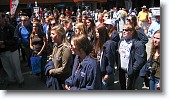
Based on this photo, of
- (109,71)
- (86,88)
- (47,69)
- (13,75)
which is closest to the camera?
(86,88)

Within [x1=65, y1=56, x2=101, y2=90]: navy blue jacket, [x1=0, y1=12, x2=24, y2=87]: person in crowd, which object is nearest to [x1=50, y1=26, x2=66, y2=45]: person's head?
[x1=65, y1=56, x2=101, y2=90]: navy blue jacket

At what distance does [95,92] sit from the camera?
2.90m

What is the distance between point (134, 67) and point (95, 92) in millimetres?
804

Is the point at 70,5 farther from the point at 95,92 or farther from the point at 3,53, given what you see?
the point at 95,92

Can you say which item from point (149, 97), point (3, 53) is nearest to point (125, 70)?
point (149, 97)

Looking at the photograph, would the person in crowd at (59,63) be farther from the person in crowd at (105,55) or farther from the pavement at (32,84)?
the pavement at (32,84)

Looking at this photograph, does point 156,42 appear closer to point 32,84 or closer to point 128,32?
point 128,32

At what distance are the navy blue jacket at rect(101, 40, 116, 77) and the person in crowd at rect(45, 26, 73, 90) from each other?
1.72 feet

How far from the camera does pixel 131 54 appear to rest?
349cm

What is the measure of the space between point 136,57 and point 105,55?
15.4 inches

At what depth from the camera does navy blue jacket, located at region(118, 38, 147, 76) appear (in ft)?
11.2

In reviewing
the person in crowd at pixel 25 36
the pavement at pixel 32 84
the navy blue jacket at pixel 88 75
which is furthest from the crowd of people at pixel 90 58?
the person in crowd at pixel 25 36

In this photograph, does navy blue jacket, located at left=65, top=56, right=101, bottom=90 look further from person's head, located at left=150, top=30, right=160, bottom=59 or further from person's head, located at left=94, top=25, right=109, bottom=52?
person's head, located at left=94, top=25, right=109, bottom=52

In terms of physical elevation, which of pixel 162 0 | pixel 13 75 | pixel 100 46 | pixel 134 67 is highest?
pixel 162 0
